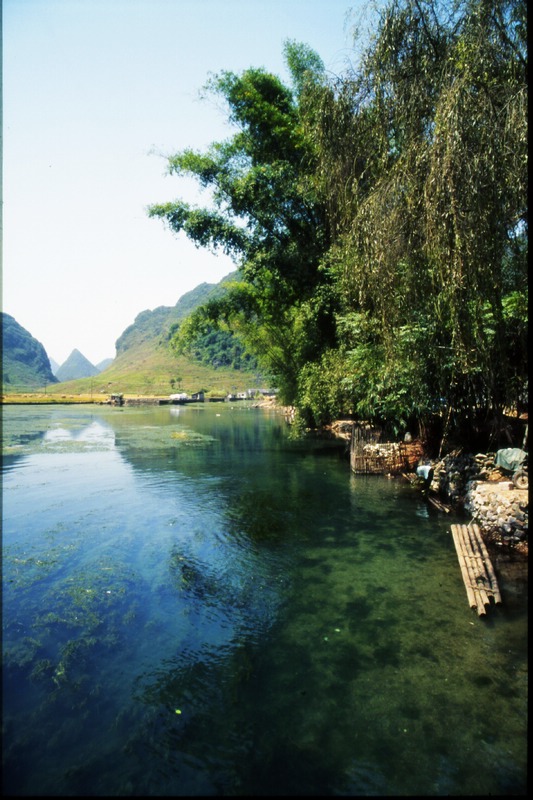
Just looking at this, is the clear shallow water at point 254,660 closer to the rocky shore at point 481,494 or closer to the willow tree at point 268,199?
the rocky shore at point 481,494

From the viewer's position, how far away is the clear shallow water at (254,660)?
13.8ft

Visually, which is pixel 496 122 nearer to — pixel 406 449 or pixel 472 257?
pixel 472 257

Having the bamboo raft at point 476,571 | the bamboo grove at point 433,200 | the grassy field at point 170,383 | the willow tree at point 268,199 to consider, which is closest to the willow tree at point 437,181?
the bamboo grove at point 433,200

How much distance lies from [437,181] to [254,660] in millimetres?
7862

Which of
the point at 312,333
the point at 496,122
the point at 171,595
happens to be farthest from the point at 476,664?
the point at 312,333

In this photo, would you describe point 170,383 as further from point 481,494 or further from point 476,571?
point 476,571

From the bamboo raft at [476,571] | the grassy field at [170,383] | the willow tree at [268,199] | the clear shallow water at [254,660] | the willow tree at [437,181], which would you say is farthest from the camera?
the grassy field at [170,383]

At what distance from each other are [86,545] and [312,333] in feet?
47.0

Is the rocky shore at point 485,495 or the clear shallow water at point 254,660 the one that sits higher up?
the rocky shore at point 485,495

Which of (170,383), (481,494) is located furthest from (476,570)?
(170,383)

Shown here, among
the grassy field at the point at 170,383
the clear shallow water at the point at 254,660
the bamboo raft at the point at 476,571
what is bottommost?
the clear shallow water at the point at 254,660

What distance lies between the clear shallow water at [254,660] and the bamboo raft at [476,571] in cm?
25

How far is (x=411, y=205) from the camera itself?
27.9 feet

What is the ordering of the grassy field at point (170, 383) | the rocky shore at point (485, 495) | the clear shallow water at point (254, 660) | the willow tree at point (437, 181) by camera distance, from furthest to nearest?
the grassy field at point (170, 383)
the rocky shore at point (485, 495)
the willow tree at point (437, 181)
the clear shallow water at point (254, 660)
